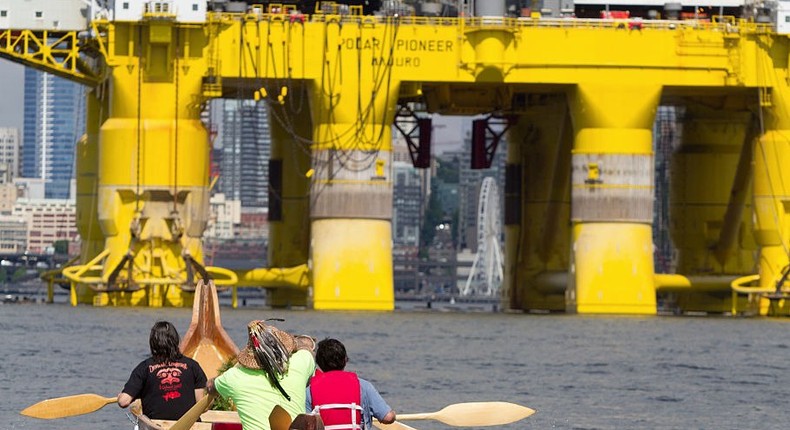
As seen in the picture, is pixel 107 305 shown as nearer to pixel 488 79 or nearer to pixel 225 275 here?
pixel 225 275

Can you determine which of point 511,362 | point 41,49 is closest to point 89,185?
point 41,49

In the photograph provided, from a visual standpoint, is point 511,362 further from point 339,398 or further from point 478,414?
point 339,398

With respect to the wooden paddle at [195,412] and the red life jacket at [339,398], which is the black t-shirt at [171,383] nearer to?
Answer: the wooden paddle at [195,412]

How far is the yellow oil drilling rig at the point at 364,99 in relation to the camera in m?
73.2

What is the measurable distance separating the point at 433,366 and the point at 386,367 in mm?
1544

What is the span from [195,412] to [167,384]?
1080 millimetres

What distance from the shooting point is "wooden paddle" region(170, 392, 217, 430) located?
22766 mm

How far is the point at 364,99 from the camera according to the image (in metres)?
74.8

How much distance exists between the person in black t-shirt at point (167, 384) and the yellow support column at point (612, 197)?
5183cm

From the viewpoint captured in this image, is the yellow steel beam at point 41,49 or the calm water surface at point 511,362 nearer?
the calm water surface at point 511,362

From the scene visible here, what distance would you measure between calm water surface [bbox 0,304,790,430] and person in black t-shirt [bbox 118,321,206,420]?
13164mm

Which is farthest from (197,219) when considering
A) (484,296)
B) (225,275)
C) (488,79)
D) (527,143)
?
(484,296)

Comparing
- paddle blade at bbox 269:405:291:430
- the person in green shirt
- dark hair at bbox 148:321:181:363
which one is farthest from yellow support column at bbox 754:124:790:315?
paddle blade at bbox 269:405:291:430

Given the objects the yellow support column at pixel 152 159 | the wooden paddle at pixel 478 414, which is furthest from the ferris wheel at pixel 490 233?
the wooden paddle at pixel 478 414
